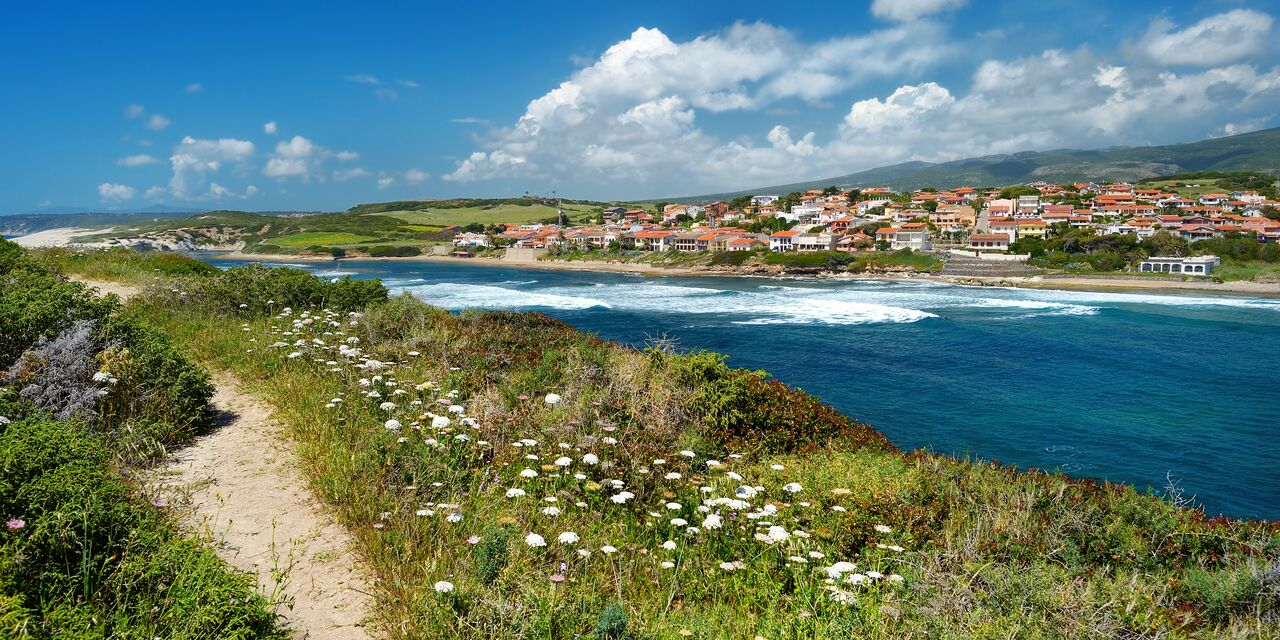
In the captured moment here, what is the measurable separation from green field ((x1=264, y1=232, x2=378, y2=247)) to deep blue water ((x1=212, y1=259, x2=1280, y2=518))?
7738 cm

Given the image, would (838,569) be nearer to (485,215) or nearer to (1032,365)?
(1032,365)

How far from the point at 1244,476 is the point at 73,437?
60.9 ft

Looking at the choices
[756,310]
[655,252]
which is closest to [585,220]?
[655,252]

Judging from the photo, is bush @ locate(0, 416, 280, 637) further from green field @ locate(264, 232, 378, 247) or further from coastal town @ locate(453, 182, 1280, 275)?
green field @ locate(264, 232, 378, 247)

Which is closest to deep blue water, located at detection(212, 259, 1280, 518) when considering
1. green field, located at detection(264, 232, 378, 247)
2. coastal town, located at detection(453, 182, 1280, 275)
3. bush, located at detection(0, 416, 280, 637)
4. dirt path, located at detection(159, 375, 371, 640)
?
dirt path, located at detection(159, 375, 371, 640)

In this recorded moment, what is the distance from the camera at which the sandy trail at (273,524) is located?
3.93 m

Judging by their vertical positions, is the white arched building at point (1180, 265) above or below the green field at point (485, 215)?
below

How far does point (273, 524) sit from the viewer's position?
4.83 meters

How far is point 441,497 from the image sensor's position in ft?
17.5

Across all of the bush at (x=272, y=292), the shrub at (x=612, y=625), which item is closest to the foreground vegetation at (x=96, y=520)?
the shrub at (x=612, y=625)

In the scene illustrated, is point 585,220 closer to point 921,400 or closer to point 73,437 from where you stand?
point 921,400

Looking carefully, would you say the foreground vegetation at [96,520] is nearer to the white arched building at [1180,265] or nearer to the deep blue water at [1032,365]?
the deep blue water at [1032,365]

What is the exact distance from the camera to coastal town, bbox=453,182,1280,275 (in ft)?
Answer: 260

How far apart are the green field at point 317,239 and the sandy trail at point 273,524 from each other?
119576 millimetres
